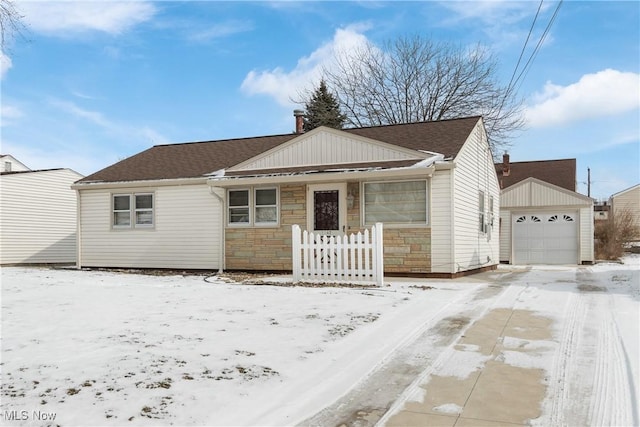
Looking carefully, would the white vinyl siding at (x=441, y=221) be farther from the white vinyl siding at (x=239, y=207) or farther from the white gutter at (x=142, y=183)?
the white gutter at (x=142, y=183)

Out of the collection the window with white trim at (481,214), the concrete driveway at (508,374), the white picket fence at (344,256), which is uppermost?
the window with white trim at (481,214)

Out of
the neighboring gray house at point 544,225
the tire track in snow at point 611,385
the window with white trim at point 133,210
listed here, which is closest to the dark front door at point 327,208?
the window with white trim at point 133,210

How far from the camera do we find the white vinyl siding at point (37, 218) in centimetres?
2117

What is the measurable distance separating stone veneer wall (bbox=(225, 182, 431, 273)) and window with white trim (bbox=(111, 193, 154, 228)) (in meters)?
2.99

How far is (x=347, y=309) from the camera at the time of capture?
6.73 m

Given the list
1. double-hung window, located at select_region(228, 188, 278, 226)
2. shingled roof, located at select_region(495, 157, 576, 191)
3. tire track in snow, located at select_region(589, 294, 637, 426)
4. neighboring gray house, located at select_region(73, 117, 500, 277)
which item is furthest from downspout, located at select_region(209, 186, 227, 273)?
shingled roof, located at select_region(495, 157, 576, 191)

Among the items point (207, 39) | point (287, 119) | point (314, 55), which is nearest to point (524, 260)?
point (207, 39)

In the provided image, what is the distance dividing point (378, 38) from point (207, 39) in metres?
17.0

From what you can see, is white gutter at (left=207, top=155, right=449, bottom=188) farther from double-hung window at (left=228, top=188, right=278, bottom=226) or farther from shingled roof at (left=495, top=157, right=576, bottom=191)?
shingled roof at (left=495, top=157, right=576, bottom=191)

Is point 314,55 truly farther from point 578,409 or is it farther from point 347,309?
point 578,409

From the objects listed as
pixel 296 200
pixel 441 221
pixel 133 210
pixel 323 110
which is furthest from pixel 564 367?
pixel 323 110

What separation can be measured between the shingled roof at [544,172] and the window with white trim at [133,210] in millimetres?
16319

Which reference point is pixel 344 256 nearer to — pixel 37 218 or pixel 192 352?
pixel 192 352

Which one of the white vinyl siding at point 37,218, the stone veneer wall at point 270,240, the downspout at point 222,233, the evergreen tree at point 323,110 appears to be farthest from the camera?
the evergreen tree at point 323,110
